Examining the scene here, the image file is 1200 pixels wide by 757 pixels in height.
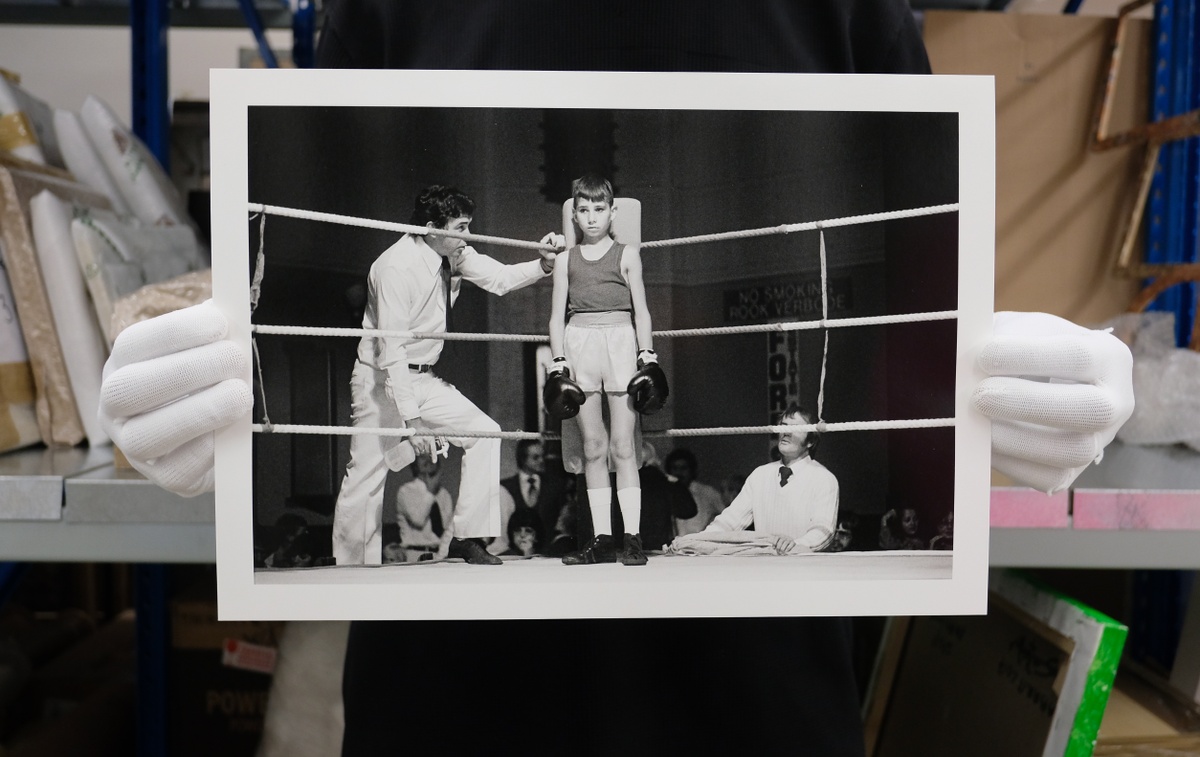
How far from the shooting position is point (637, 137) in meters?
0.53

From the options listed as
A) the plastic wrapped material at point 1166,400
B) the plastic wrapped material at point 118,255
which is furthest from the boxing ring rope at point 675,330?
the plastic wrapped material at point 1166,400

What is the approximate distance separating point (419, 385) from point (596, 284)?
135 millimetres

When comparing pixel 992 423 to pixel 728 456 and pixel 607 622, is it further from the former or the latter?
pixel 607 622

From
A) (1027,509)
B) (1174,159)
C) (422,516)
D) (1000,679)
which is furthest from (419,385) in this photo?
(1174,159)

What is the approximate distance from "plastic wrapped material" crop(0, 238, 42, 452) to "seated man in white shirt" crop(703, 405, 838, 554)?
2.68 feet

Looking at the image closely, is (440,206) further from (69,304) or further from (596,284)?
(69,304)

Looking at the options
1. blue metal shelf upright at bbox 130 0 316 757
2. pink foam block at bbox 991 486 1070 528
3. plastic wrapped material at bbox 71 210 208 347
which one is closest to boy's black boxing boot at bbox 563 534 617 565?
pink foam block at bbox 991 486 1070 528

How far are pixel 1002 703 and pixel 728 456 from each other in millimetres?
695

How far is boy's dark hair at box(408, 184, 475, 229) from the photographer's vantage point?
529mm

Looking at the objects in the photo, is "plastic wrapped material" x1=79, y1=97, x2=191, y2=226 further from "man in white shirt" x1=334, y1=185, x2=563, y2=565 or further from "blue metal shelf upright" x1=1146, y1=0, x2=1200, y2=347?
"blue metal shelf upright" x1=1146, y1=0, x2=1200, y2=347

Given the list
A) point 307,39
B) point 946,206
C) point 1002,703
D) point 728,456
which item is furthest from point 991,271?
point 307,39

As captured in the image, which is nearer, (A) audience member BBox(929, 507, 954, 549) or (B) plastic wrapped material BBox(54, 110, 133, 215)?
(A) audience member BBox(929, 507, 954, 549)

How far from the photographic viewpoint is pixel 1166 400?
3.46ft

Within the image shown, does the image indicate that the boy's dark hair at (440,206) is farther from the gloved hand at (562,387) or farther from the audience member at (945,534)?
the audience member at (945,534)
